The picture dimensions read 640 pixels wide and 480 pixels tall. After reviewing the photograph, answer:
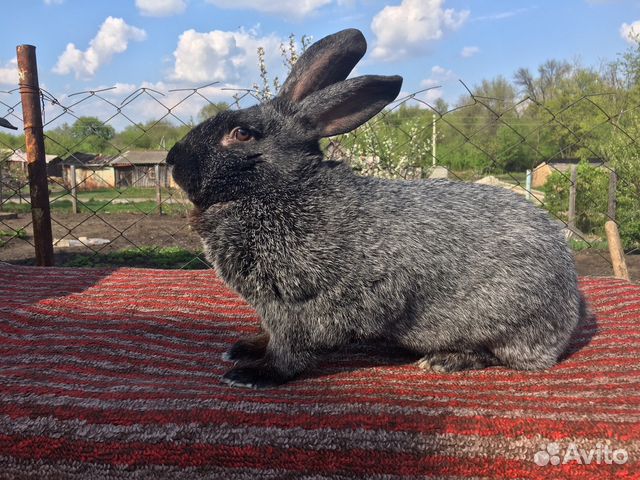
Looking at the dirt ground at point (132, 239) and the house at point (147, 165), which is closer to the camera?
the house at point (147, 165)

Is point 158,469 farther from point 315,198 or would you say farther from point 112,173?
point 112,173

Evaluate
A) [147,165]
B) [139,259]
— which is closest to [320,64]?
[139,259]

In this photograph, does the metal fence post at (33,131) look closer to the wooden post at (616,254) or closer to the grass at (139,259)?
the grass at (139,259)

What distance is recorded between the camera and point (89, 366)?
5.97 feet

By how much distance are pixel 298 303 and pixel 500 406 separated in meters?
0.67

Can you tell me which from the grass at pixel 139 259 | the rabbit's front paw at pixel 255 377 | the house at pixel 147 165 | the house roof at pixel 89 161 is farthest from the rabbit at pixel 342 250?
the grass at pixel 139 259

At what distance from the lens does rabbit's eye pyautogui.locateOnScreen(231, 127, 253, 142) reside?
172cm

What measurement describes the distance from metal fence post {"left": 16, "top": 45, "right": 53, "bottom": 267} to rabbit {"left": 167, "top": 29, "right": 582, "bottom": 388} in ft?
7.93

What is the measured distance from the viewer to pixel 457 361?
186 cm

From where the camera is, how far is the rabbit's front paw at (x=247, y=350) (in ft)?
6.40

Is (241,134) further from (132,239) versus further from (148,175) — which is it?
(148,175)

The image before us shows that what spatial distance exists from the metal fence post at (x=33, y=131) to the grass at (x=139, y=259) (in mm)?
2006

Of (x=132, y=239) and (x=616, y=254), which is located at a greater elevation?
(x=616, y=254)

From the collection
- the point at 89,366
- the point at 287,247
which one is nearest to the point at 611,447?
the point at 287,247
